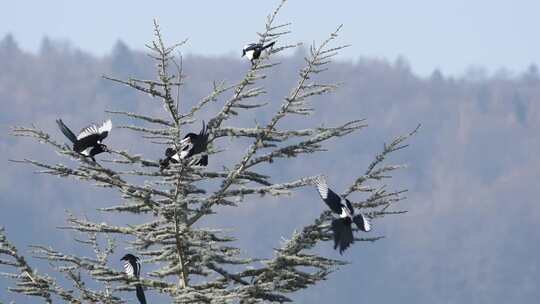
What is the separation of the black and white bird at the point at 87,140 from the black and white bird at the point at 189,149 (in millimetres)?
662

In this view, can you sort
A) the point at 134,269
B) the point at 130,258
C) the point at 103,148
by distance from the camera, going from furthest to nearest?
the point at 103,148
the point at 130,258
the point at 134,269

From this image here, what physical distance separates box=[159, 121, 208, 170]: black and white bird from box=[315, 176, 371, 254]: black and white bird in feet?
3.59

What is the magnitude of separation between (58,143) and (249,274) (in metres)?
2.03

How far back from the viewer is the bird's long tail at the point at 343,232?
525 inches

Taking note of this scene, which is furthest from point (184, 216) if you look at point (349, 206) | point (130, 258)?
point (349, 206)

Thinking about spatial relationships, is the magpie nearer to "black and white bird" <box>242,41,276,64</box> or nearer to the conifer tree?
the conifer tree

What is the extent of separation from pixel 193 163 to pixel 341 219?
133cm

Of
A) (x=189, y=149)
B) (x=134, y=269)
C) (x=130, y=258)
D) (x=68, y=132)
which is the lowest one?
(x=134, y=269)

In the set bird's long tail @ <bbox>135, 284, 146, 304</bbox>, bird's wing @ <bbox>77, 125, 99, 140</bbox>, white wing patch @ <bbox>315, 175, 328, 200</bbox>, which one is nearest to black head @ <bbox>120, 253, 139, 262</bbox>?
bird's long tail @ <bbox>135, 284, 146, 304</bbox>

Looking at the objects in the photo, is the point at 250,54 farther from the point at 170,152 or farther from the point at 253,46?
the point at 170,152

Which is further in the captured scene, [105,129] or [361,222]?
[105,129]

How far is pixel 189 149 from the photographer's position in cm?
1352

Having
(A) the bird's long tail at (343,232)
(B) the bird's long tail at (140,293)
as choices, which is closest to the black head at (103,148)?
(B) the bird's long tail at (140,293)

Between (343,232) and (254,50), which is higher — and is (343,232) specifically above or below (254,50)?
below
